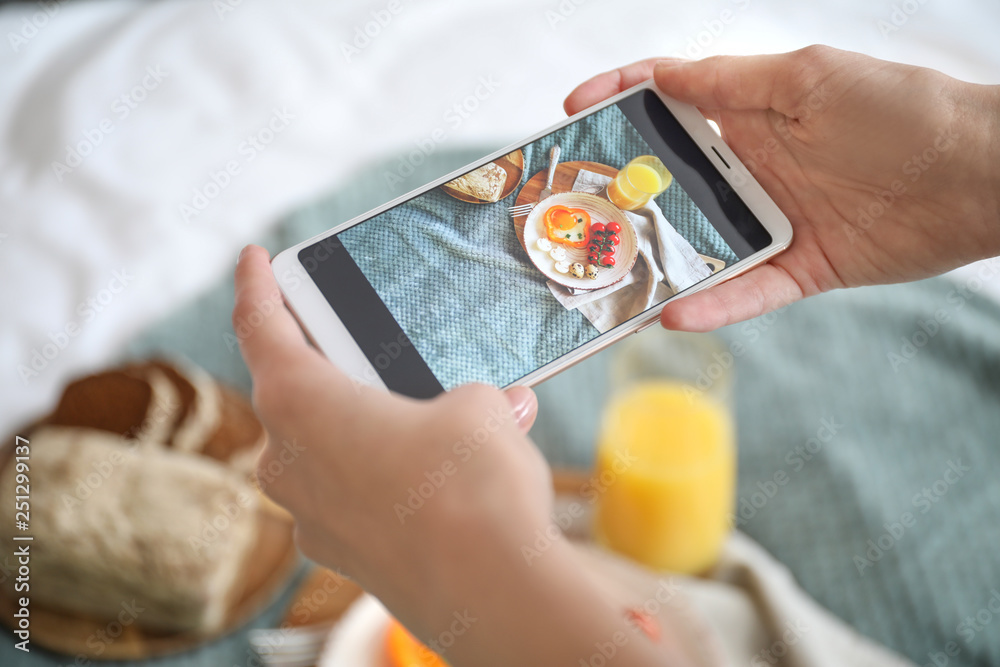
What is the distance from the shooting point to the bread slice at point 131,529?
24.5 inches

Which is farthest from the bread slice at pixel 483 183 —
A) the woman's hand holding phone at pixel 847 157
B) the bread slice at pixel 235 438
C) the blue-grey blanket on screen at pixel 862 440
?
the bread slice at pixel 235 438

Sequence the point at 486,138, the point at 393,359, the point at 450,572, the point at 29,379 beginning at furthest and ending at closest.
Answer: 1. the point at 486,138
2. the point at 29,379
3. the point at 393,359
4. the point at 450,572

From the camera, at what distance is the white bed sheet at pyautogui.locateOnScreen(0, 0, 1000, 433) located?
0.92 metres

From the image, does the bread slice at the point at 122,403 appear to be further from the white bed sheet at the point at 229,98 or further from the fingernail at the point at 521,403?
the fingernail at the point at 521,403

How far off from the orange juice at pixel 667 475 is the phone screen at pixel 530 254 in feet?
0.59

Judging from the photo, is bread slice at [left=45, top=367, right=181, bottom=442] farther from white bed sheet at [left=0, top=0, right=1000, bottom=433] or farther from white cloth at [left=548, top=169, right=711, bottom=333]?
white cloth at [left=548, top=169, right=711, bottom=333]

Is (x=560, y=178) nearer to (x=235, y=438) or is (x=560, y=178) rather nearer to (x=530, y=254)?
(x=530, y=254)

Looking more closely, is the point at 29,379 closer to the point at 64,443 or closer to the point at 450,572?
the point at 64,443

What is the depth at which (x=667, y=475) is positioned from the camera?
26.1 inches

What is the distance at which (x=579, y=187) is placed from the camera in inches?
22.3

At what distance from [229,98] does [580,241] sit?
71cm

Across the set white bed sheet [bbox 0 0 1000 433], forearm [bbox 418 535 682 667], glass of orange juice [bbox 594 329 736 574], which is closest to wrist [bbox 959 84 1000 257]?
glass of orange juice [bbox 594 329 736 574]

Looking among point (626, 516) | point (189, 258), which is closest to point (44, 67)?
point (189, 258)

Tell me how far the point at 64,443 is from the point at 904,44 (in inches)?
47.4
